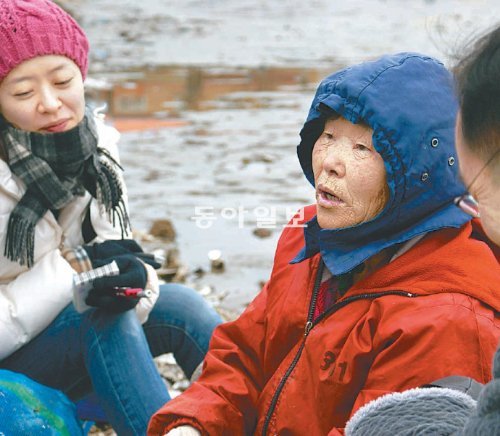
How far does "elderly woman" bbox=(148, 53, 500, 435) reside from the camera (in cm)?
198

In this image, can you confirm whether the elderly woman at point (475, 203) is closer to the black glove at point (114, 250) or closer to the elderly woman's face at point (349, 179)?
the elderly woman's face at point (349, 179)

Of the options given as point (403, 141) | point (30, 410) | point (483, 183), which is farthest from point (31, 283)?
point (483, 183)

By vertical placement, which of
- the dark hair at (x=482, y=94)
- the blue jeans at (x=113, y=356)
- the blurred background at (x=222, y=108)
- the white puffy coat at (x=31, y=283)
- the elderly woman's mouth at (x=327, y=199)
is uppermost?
the dark hair at (x=482, y=94)

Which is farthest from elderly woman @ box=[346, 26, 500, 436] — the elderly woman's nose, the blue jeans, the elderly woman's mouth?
the elderly woman's nose

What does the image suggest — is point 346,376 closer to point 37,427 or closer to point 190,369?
point 37,427

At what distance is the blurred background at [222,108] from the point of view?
5.40 m

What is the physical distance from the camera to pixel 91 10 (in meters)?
22.5

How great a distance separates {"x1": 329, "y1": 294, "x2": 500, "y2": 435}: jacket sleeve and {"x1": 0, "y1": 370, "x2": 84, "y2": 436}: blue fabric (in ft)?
3.83

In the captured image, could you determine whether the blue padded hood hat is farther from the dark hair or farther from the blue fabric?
the blue fabric

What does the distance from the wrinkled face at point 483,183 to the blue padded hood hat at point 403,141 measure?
1.56 ft

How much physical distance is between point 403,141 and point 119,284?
126 centimetres

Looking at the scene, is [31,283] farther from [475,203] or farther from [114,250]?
[475,203]

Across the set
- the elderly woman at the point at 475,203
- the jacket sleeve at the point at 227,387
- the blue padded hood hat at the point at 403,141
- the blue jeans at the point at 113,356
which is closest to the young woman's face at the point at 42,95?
the blue jeans at the point at 113,356

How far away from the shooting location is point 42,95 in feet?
9.95
